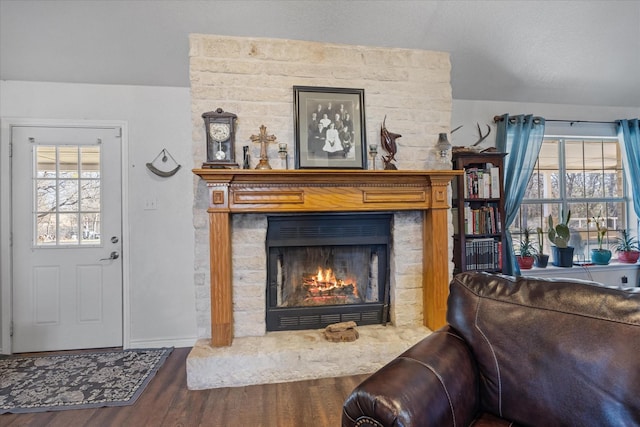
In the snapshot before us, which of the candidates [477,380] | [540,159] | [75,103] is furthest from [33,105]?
[540,159]

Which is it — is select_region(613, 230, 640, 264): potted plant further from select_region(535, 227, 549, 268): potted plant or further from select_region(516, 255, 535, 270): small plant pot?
select_region(516, 255, 535, 270): small plant pot

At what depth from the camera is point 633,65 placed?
3.01 meters

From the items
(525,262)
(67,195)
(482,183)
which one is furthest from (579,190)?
(67,195)

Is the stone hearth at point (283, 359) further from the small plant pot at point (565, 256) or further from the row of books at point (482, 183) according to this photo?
the small plant pot at point (565, 256)

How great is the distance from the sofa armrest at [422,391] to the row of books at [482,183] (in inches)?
85.2

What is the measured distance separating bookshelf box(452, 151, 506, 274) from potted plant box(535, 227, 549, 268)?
76cm

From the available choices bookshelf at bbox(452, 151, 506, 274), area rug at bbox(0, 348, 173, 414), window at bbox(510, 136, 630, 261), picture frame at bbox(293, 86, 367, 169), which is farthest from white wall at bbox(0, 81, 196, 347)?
window at bbox(510, 136, 630, 261)

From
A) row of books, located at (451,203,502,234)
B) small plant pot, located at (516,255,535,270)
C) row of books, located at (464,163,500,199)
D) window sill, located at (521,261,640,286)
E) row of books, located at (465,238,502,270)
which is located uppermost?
row of books, located at (464,163,500,199)

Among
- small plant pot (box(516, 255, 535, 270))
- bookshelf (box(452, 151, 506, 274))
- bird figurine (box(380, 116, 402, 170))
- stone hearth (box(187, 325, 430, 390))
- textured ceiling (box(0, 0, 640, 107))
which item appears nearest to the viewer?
stone hearth (box(187, 325, 430, 390))

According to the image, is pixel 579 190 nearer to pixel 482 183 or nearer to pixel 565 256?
pixel 565 256

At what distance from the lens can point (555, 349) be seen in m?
0.99

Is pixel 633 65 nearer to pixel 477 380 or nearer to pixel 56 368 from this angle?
pixel 477 380

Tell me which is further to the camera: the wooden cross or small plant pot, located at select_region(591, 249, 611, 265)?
small plant pot, located at select_region(591, 249, 611, 265)

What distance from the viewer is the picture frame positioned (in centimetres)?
235
